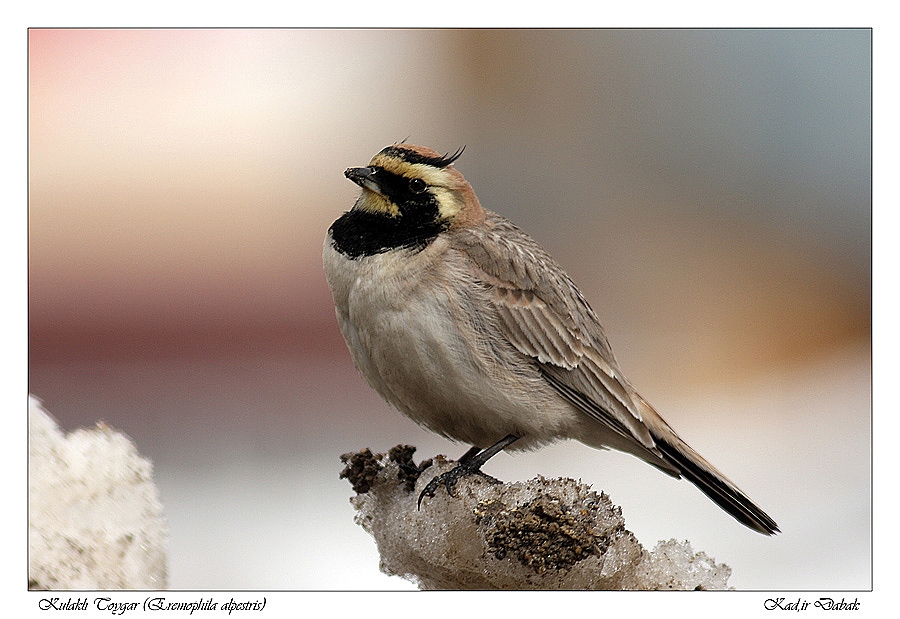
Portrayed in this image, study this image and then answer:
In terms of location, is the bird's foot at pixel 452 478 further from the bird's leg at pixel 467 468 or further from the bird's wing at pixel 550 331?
the bird's wing at pixel 550 331

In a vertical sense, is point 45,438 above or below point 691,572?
above

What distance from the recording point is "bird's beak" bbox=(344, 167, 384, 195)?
2449 millimetres

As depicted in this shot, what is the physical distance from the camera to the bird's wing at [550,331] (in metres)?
2.62

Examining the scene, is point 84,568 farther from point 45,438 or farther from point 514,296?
point 514,296

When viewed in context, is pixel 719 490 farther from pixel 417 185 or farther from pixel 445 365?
pixel 417 185

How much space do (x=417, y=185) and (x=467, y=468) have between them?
2.61 ft

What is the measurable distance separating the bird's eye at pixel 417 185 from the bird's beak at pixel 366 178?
0.09 m

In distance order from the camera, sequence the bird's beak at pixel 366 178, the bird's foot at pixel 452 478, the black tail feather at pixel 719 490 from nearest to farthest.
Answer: the bird's foot at pixel 452 478
the bird's beak at pixel 366 178
the black tail feather at pixel 719 490

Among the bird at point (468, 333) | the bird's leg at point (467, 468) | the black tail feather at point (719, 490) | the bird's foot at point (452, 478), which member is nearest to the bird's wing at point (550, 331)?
the bird at point (468, 333)

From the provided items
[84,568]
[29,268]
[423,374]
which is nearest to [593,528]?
[423,374]

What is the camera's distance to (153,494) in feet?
7.11
